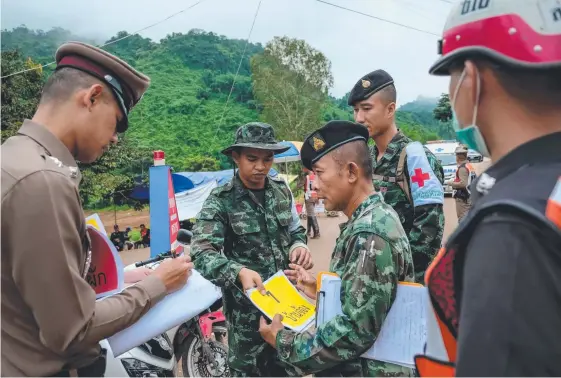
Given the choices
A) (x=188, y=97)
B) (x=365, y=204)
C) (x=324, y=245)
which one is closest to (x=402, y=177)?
(x=365, y=204)

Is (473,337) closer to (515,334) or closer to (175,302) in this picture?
(515,334)

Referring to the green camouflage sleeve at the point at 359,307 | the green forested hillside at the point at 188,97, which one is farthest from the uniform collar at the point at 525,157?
the green forested hillside at the point at 188,97

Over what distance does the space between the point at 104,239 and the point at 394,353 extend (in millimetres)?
1157

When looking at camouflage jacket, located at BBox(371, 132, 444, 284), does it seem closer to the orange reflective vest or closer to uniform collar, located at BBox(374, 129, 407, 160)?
uniform collar, located at BBox(374, 129, 407, 160)

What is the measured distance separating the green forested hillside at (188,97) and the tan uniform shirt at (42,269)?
25.7 metres

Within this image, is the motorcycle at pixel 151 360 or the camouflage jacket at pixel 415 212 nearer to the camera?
the camouflage jacket at pixel 415 212

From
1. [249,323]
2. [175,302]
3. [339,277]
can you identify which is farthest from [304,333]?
[249,323]

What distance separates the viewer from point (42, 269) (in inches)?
47.5

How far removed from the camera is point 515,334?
673 millimetres

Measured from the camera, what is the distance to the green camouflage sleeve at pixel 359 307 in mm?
1545

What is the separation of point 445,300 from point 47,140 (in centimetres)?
126

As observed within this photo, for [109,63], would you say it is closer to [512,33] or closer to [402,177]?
[512,33]

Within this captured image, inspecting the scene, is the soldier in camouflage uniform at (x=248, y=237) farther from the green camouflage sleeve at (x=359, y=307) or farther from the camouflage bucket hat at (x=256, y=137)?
the green camouflage sleeve at (x=359, y=307)

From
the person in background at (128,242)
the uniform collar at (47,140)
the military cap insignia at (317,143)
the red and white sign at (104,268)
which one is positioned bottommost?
the person in background at (128,242)
